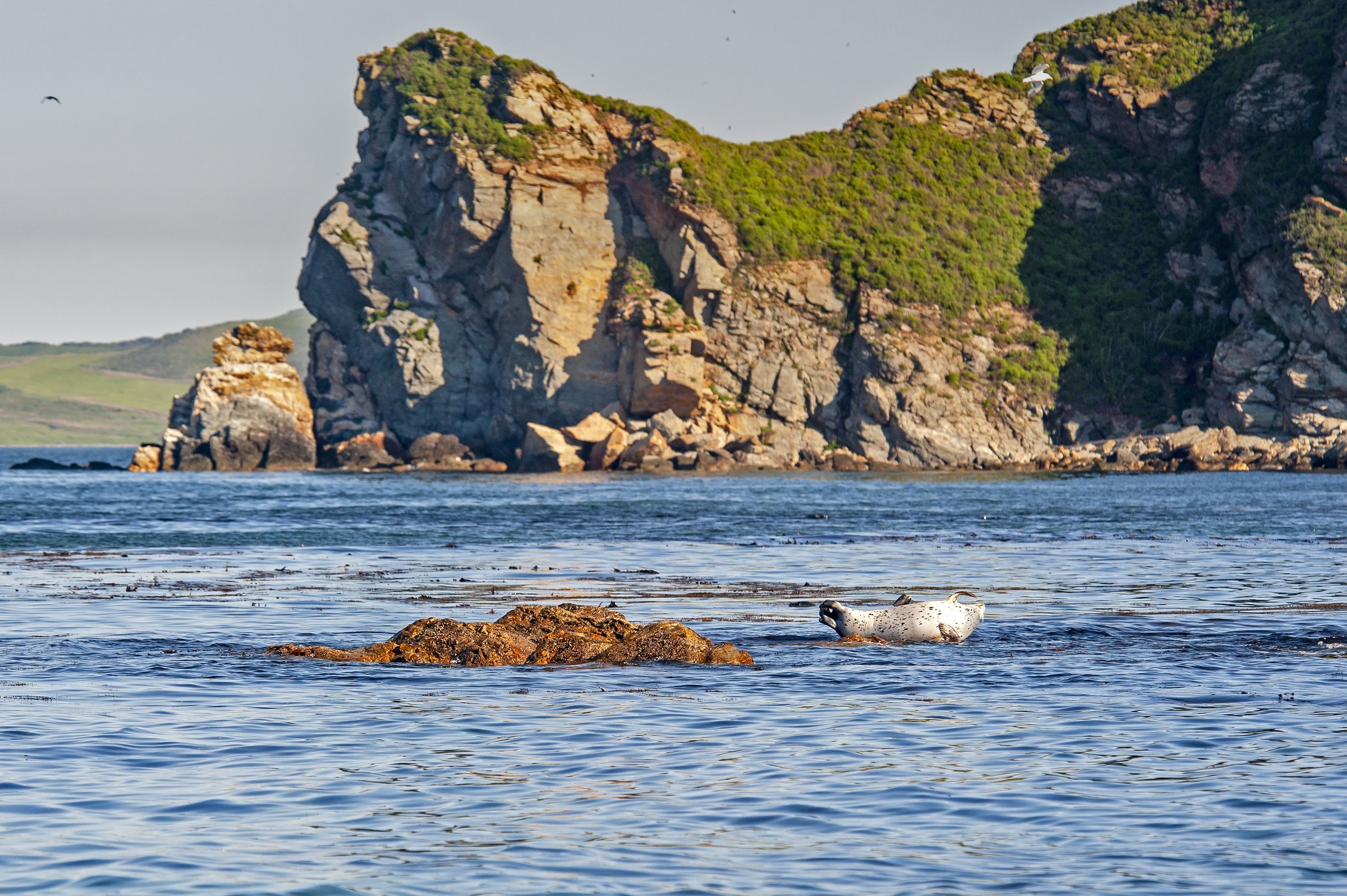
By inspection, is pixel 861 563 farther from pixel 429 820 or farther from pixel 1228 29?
pixel 1228 29

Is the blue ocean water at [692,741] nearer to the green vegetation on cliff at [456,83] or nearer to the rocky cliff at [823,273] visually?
the rocky cliff at [823,273]

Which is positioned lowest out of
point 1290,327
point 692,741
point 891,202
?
point 692,741

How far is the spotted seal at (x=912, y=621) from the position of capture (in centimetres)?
2097

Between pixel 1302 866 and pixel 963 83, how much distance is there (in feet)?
471

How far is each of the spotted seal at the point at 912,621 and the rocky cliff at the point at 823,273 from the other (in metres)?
86.1

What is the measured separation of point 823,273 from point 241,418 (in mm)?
52226

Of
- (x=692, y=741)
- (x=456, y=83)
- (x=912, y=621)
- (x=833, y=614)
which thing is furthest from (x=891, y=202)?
(x=692, y=741)

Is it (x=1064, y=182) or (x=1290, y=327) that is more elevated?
(x=1064, y=182)

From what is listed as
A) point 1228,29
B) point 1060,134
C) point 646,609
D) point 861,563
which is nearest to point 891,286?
point 1060,134

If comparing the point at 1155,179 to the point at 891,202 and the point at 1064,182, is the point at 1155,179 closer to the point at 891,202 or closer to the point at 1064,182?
the point at 1064,182

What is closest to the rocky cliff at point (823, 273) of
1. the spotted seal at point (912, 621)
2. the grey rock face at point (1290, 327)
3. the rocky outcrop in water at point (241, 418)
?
the grey rock face at point (1290, 327)

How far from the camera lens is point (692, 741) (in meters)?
13.7

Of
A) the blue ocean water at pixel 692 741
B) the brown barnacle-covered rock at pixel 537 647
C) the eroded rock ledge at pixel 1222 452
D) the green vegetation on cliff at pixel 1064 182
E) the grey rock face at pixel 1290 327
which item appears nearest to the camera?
the blue ocean water at pixel 692 741

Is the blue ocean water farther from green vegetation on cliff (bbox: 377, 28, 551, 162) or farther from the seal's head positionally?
green vegetation on cliff (bbox: 377, 28, 551, 162)
